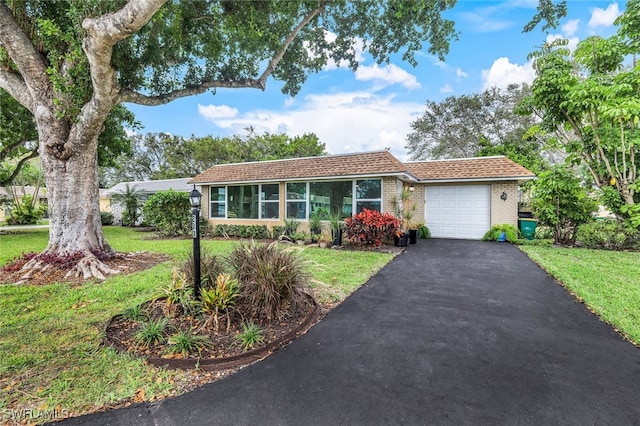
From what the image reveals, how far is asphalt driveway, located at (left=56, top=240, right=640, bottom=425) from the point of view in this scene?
2.20 meters

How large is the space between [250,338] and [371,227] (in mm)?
7055

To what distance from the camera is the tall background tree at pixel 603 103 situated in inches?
341

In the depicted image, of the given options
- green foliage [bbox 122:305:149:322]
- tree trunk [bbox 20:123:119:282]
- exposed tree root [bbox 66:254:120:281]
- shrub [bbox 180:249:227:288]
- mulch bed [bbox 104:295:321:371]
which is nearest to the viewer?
mulch bed [bbox 104:295:321:371]

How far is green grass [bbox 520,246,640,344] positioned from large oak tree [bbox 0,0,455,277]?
7.28 metres

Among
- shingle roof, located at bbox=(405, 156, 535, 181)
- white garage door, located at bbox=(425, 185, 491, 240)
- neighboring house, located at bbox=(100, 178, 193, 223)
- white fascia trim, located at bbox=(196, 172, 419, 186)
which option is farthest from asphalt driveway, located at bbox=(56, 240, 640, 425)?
neighboring house, located at bbox=(100, 178, 193, 223)

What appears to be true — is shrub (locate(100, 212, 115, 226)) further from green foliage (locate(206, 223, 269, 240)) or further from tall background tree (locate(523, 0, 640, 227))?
tall background tree (locate(523, 0, 640, 227))

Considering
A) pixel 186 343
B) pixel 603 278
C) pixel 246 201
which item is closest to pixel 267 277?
pixel 186 343

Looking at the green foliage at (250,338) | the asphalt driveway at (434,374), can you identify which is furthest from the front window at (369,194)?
the green foliage at (250,338)

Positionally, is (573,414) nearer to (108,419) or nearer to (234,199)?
(108,419)

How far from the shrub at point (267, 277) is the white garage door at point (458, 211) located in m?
10.1

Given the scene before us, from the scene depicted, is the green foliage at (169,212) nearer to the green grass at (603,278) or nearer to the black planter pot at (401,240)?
the black planter pot at (401,240)

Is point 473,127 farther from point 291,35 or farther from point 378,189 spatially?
point 291,35

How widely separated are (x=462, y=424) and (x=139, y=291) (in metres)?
5.37

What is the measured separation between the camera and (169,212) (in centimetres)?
1406
